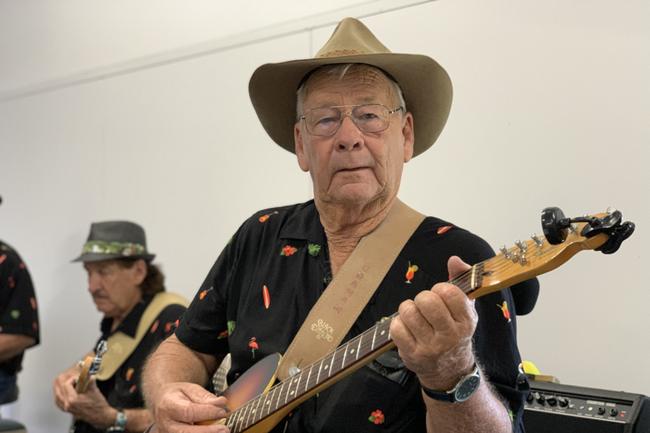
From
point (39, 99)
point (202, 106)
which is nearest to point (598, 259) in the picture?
point (202, 106)

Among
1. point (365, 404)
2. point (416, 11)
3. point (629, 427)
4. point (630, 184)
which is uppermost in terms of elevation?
point (416, 11)

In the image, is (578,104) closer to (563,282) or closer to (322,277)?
(563,282)

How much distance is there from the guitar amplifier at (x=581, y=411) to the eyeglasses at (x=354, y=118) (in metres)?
0.69

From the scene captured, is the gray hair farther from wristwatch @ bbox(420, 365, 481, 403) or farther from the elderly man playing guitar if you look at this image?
wristwatch @ bbox(420, 365, 481, 403)

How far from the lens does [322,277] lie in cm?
173

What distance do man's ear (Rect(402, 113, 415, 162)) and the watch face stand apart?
0.68m

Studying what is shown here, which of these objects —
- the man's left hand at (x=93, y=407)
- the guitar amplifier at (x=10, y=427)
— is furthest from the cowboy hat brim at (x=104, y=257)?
the guitar amplifier at (x=10, y=427)

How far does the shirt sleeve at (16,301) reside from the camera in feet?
11.8

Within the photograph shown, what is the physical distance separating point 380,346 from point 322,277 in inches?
15.4

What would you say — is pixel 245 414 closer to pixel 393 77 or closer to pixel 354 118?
pixel 354 118

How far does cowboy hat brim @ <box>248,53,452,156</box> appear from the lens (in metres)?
1.77

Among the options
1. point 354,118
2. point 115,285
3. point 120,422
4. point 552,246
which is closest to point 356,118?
point 354,118

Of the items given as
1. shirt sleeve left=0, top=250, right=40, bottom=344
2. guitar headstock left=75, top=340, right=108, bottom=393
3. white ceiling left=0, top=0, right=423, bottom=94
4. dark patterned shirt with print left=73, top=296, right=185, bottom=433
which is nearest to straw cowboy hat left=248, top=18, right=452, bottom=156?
white ceiling left=0, top=0, right=423, bottom=94

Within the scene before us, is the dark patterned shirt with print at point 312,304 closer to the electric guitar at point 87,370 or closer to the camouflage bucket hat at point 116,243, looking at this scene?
the electric guitar at point 87,370
